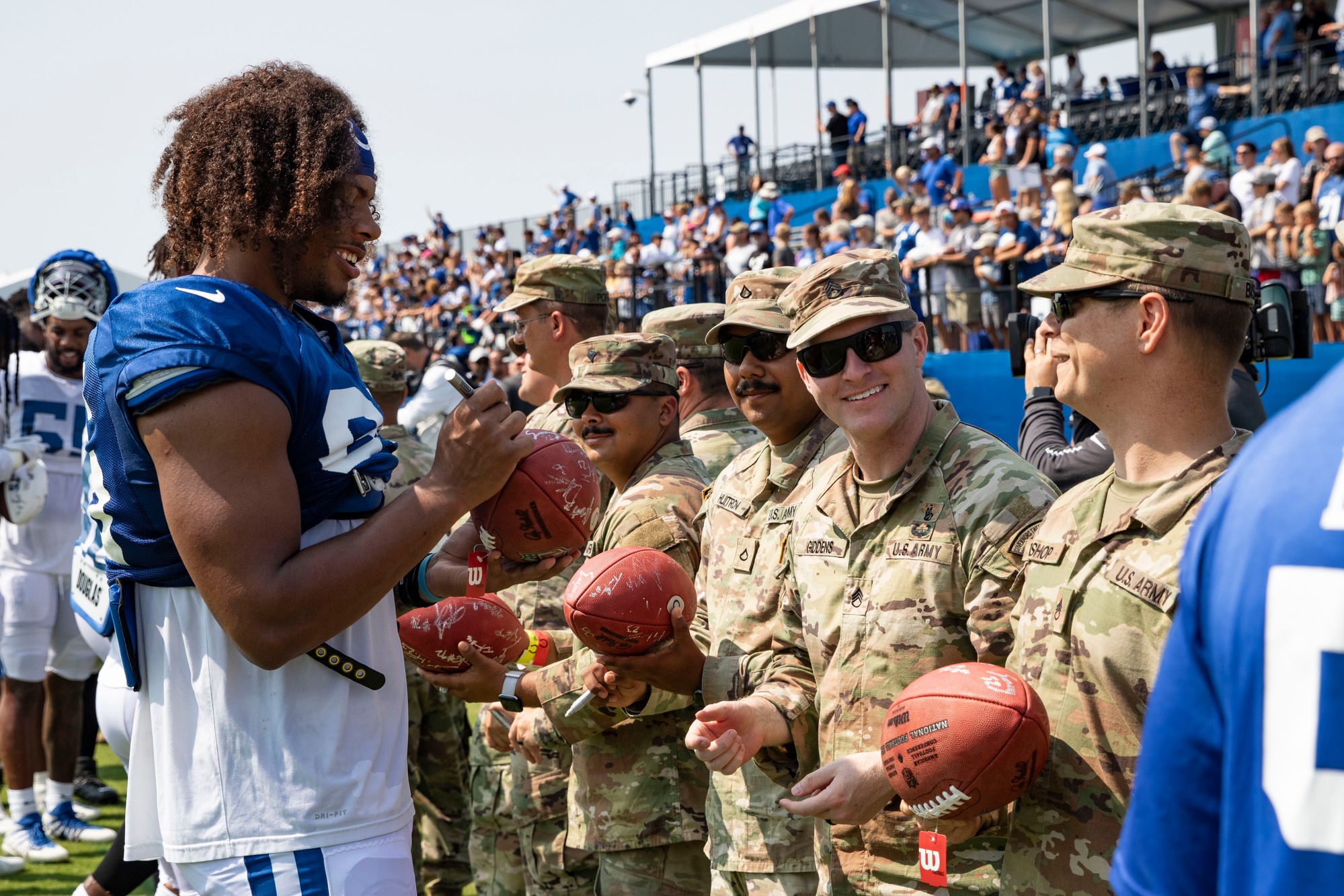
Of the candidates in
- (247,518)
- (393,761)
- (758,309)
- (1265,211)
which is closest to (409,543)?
(247,518)

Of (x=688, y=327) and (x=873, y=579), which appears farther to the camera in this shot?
(x=688, y=327)

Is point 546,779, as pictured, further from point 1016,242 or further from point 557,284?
point 1016,242

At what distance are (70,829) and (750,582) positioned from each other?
5.27 metres

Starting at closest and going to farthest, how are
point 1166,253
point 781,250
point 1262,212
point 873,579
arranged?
point 1166,253, point 873,579, point 1262,212, point 781,250

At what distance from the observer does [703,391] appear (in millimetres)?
5789

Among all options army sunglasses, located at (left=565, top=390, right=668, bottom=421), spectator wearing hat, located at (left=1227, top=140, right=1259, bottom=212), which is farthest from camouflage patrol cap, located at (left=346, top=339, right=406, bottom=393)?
spectator wearing hat, located at (left=1227, top=140, right=1259, bottom=212)

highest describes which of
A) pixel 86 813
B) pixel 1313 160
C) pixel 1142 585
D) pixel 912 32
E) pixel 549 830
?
pixel 912 32

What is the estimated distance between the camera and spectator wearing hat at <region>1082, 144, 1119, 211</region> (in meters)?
16.2

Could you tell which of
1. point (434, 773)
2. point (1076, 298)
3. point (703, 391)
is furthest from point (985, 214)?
point (1076, 298)

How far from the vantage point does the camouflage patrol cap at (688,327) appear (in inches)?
223

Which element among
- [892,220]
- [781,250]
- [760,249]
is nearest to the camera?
[781,250]

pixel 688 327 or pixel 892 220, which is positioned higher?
pixel 892 220

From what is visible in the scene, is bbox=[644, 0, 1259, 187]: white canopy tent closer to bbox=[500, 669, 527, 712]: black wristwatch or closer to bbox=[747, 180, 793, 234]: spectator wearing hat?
bbox=[747, 180, 793, 234]: spectator wearing hat

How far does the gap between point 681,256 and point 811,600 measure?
20486 mm
